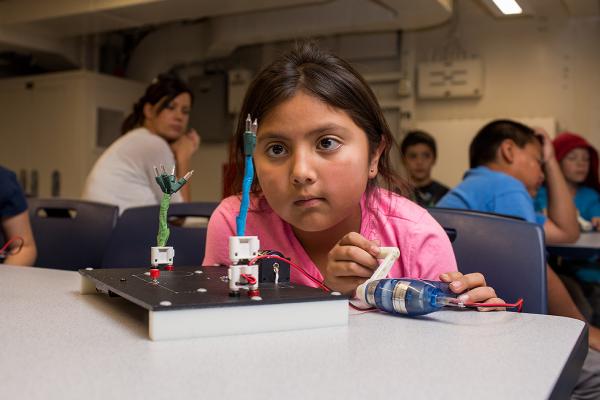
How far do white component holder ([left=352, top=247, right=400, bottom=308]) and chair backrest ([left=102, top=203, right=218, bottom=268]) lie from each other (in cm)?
57

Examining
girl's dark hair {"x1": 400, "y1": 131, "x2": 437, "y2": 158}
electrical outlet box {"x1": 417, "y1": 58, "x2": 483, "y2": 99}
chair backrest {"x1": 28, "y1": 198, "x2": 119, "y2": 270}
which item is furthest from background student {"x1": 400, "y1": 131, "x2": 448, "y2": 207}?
chair backrest {"x1": 28, "y1": 198, "x2": 119, "y2": 270}

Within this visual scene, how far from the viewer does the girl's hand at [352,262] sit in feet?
2.52

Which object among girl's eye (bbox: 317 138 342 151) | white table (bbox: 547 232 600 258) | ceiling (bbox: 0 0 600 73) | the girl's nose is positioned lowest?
white table (bbox: 547 232 600 258)

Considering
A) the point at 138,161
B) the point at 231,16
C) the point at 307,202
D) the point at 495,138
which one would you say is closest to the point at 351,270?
the point at 307,202

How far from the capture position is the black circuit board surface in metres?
0.55

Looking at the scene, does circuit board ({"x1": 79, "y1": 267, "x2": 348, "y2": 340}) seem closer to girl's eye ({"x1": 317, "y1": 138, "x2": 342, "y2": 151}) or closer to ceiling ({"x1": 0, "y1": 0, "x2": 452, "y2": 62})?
girl's eye ({"x1": 317, "y1": 138, "x2": 342, "y2": 151})

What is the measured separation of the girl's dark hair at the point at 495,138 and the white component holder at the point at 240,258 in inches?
72.7

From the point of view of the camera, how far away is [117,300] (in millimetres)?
726

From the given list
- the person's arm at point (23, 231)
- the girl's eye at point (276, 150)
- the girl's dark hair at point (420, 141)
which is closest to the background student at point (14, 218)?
the person's arm at point (23, 231)

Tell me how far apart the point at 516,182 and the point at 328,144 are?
51.3 inches

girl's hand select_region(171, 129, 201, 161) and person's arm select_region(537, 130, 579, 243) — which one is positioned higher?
girl's hand select_region(171, 129, 201, 161)

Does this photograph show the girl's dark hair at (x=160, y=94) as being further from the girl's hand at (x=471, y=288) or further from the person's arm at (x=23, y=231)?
the girl's hand at (x=471, y=288)

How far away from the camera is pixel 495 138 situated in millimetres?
2295

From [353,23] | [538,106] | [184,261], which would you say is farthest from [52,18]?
[184,261]
